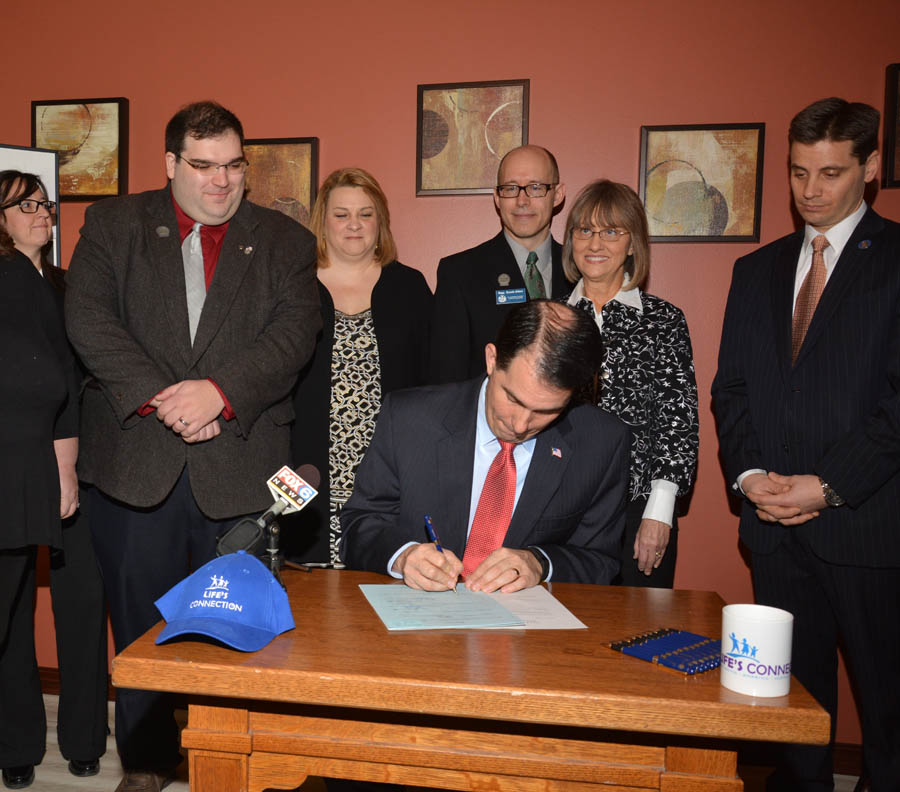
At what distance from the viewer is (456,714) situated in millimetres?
1283

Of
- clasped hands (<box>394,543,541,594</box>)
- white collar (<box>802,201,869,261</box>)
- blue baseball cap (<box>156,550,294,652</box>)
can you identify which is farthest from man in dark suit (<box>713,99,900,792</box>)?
blue baseball cap (<box>156,550,294,652</box>)

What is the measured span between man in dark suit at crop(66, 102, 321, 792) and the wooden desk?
990mm

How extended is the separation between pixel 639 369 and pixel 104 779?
2242 millimetres

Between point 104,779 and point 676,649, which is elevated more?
point 676,649

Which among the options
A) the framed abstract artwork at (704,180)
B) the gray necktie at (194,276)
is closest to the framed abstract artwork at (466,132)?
the framed abstract artwork at (704,180)

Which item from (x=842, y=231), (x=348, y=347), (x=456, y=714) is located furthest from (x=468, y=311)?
(x=456, y=714)

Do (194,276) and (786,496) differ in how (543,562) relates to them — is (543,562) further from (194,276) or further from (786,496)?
(194,276)

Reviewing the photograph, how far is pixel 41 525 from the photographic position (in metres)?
2.55

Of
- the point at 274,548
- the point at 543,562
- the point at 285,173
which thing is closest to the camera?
the point at 274,548

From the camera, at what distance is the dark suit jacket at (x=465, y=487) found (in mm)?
1978

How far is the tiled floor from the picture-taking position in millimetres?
2787

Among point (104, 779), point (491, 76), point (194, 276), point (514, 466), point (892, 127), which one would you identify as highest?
point (491, 76)

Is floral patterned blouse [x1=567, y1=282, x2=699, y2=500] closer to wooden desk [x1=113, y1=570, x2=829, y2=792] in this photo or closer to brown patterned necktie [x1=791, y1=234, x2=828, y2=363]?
brown patterned necktie [x1=791, y1=234, x2=828, y2=363]

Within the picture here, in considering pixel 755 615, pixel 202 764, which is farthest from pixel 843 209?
pixel 202 764
